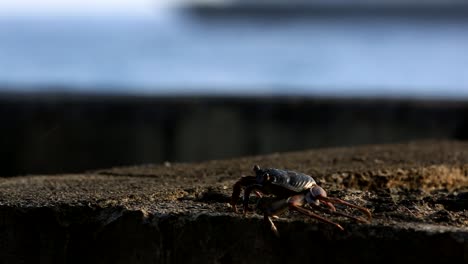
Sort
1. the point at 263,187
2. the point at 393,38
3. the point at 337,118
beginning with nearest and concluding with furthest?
the point at 263,187
the point at 337,118
the point at 393,38

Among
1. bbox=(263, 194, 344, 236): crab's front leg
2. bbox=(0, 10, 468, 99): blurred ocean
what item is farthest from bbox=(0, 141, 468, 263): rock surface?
bbox=(0, 10, 468, 99): blurred ocean

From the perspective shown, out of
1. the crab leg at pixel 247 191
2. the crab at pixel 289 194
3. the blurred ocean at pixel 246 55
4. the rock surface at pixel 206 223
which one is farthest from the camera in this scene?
the blurred ocean at pixel 246 55

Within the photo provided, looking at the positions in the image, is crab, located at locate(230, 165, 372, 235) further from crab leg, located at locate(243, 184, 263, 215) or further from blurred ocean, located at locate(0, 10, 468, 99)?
blurred ocean, located at locate(0, 10, 468, 99)

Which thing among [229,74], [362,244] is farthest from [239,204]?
[229,74]

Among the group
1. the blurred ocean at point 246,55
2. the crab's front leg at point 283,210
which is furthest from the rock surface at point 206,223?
the blurred ocean at point 246,55

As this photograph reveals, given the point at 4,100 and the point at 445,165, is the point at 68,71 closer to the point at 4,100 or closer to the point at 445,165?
the point at 4,100

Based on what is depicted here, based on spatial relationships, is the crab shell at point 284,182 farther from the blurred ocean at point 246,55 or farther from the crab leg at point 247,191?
the blurred ocean at point 246,55
